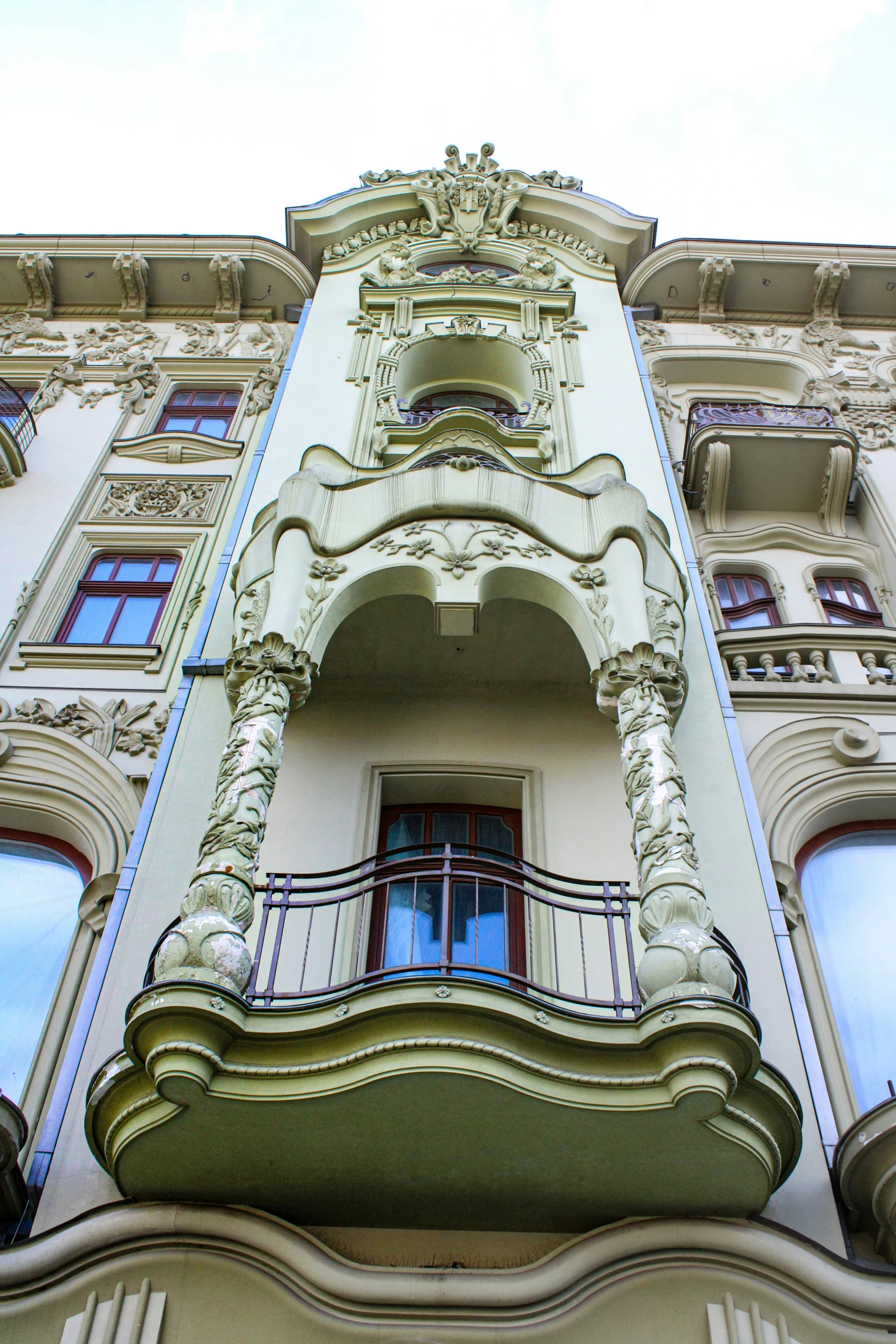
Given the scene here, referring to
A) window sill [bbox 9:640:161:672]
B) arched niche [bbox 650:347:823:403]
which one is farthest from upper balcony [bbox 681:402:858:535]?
window sill [bbox 9:640:161:672]

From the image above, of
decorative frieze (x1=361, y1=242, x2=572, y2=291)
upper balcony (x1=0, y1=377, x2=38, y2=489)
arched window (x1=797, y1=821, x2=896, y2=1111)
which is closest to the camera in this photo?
arched window (x1=797, y1=821, x2=896, y2=1111)

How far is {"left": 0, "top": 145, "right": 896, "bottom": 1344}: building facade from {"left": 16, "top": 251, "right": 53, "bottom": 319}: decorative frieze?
58 cm

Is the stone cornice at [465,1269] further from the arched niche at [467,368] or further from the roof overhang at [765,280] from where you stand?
the roof overhang at [765,280]

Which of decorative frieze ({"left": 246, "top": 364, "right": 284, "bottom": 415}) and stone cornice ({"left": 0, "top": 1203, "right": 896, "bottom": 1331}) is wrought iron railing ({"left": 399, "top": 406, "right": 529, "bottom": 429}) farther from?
stone cornice ({"left": 0, "top": 1203, "right": 896, "bottom": 1331})

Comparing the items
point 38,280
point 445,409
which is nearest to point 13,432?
→ point 38,280

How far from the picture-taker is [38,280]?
17.7 meters

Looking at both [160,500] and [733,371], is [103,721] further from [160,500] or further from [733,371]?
[733,371]

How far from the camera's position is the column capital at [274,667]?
8.21 meters

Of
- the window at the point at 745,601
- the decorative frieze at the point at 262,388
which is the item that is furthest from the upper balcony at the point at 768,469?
the decorative frieze at the point at 262,388

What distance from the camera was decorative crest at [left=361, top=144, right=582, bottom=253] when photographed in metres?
17.4

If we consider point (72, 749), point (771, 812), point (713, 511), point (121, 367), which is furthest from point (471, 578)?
point (121, 367)

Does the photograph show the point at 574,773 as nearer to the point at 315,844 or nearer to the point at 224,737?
the point at 315,844

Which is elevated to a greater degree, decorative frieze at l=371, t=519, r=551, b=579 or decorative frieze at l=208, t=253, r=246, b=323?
decorative frieze at l=208, t=253, r=246, b=323

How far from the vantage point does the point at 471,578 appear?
8.84 m
